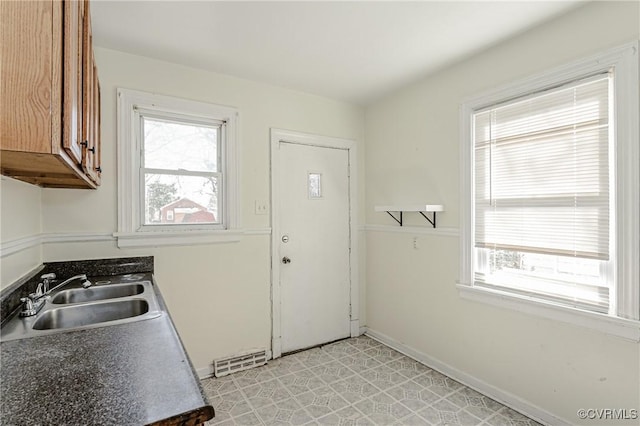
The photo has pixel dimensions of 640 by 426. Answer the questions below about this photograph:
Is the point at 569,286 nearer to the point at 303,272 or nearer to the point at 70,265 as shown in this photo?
the point at 303,272

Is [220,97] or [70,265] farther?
[220,97]

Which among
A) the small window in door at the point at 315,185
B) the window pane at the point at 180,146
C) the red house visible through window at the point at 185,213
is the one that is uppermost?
the window pane at the point at 180,146

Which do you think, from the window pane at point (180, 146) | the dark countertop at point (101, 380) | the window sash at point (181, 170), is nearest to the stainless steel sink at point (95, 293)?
the window sash at point (181, 170)

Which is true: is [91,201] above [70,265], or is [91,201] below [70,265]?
above

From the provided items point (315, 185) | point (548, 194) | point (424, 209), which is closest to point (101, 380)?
point (424, 209)

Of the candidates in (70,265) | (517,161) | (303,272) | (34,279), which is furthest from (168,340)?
(517,161)

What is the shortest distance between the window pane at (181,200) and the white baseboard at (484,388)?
6.99 ft

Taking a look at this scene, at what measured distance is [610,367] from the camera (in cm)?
175

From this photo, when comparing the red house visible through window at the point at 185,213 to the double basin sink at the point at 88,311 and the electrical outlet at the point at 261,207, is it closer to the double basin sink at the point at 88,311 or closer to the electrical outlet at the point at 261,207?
the electrical outlet at the point at 261,207

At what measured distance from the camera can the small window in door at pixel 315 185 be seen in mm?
3279

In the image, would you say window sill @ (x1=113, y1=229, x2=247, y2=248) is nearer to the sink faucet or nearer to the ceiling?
the sink faucet

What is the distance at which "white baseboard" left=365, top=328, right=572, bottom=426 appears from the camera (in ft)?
6.62

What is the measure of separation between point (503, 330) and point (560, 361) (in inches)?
14.2

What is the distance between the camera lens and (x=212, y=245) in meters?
2.71
